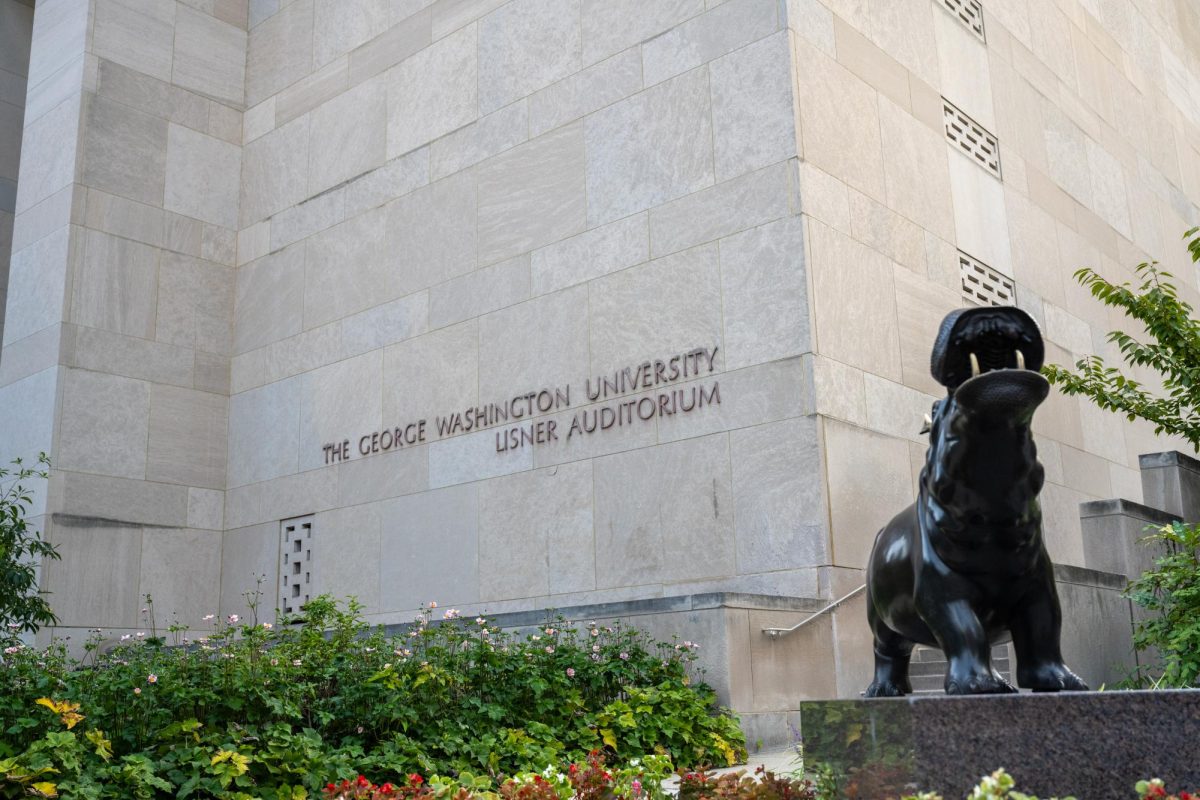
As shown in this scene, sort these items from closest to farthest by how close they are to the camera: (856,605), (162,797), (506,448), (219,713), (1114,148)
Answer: (162,797) < (219,713) < (856,605) < (506,448) < (1114,148)

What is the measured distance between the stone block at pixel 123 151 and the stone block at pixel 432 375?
4.85 meters

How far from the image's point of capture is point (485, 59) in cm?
1501

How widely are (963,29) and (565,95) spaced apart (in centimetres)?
524

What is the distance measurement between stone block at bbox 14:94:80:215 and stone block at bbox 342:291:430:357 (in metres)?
4.55

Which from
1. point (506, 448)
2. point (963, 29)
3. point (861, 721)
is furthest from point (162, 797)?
point (963, 29)

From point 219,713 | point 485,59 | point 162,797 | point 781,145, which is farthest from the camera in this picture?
point 485,59

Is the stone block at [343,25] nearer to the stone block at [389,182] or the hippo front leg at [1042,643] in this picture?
the stone block at [389,182]

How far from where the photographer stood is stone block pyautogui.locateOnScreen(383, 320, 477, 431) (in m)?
14.2

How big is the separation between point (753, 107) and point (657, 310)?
227 centimetres

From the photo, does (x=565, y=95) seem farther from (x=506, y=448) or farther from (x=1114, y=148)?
(x=1114, y=148)

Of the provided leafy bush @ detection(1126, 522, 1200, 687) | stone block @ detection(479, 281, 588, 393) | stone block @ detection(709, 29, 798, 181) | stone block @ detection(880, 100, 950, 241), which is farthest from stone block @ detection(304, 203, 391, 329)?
leafy bush @ detection(1126, 522, 1200, 687)

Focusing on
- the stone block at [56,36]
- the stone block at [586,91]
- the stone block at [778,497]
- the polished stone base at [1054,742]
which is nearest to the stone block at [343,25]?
the stone block at [56,36]

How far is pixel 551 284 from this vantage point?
44.4 ft

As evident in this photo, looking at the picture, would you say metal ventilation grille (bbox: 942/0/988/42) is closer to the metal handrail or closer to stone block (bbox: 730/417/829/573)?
stone block (bbox: 730/417/829/573)
